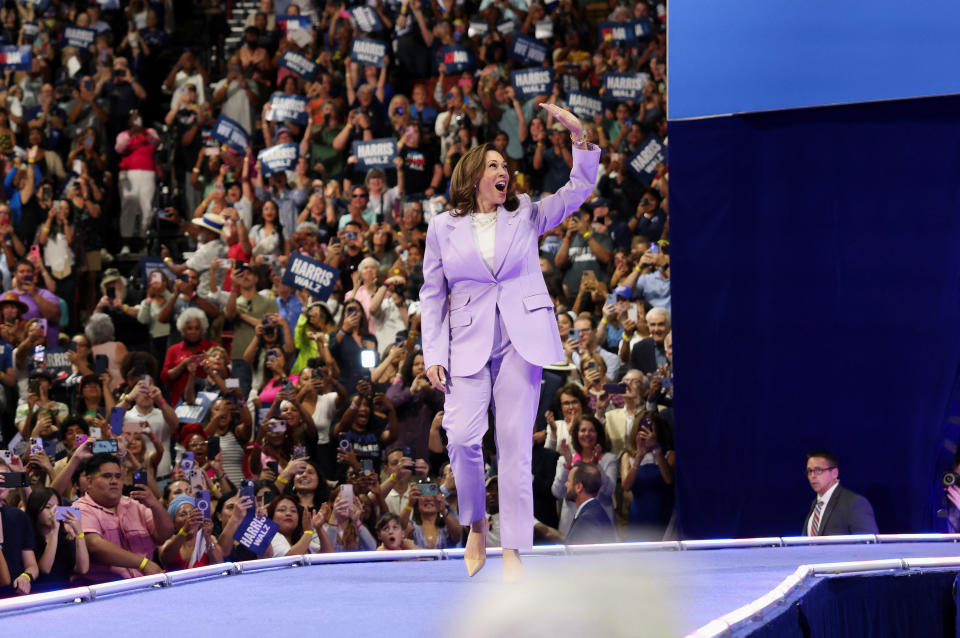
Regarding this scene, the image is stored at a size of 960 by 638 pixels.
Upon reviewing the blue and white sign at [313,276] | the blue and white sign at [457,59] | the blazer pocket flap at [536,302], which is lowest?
the blue and white sign at [313,276]

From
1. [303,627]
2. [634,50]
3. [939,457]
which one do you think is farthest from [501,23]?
[303,627]

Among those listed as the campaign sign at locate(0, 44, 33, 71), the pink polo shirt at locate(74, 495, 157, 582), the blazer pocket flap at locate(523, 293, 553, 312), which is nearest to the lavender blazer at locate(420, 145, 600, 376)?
the blazer pocket flap at locate(523, 293, 553, 312)

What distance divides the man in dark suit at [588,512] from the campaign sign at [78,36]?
24.4ft

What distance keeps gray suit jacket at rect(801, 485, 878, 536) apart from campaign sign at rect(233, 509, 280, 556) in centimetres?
267

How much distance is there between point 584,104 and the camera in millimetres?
9727

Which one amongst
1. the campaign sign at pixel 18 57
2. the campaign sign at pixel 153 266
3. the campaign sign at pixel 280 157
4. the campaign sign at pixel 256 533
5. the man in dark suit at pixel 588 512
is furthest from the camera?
the campaign sign at pixel 18 57

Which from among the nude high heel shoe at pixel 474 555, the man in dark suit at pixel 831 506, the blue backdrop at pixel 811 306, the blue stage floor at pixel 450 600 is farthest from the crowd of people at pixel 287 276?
the nude high heel shoe at pixel 474 555

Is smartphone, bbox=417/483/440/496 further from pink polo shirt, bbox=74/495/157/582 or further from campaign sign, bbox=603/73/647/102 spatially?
campaign sign, bbox=603/73/647/102

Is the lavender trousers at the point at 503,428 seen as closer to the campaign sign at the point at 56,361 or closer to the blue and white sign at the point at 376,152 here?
the campaign sign at the point at 56,361

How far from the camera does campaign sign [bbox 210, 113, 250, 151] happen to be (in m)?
10.6

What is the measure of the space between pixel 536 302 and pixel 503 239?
0.22m

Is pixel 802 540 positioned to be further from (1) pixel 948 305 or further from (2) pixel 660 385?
(2) pixel 660 385

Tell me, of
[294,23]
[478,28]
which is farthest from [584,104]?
[294,23]

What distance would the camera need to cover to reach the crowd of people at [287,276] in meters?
6.46
